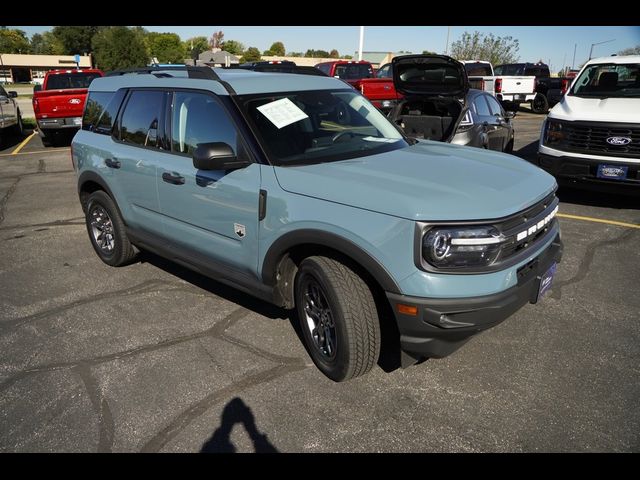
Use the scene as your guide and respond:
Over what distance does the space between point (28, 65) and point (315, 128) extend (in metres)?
90.1

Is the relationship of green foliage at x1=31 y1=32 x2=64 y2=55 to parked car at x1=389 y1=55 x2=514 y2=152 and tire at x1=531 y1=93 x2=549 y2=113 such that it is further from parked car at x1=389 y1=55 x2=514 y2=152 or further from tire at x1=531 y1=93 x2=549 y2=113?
parked car at x1=389 y1=55 x2=514 y2=152

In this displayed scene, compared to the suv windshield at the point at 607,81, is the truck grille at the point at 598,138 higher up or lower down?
lower down

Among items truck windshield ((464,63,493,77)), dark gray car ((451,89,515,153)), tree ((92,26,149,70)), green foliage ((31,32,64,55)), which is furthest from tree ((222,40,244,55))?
dark gray car ((451,89,515,153))

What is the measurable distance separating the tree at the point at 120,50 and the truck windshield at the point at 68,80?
39.2m

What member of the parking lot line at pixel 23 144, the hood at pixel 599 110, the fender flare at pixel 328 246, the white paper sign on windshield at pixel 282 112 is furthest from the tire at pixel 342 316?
the parking lot line at pixel 23 144

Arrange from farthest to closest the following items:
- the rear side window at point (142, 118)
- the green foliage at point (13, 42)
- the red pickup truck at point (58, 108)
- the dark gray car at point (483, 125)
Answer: the green foliage at point (13, 42)
the red pickup truck at point (58, 108)
the dark gray car at point (483, 125)
the rear side window at point (142, 118)

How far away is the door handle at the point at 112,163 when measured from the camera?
4.41 metres

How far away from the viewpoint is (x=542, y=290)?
9.61 feet

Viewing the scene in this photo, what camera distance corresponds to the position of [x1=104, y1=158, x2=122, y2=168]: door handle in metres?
4.41

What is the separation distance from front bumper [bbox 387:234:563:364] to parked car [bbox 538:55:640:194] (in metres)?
4.23

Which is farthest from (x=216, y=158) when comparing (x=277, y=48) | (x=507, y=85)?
(x=277, y=48)

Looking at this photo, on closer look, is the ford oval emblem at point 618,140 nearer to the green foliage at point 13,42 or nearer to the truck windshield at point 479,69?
the truck windshield at point 479,69

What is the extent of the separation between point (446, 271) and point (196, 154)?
1.69 metres
